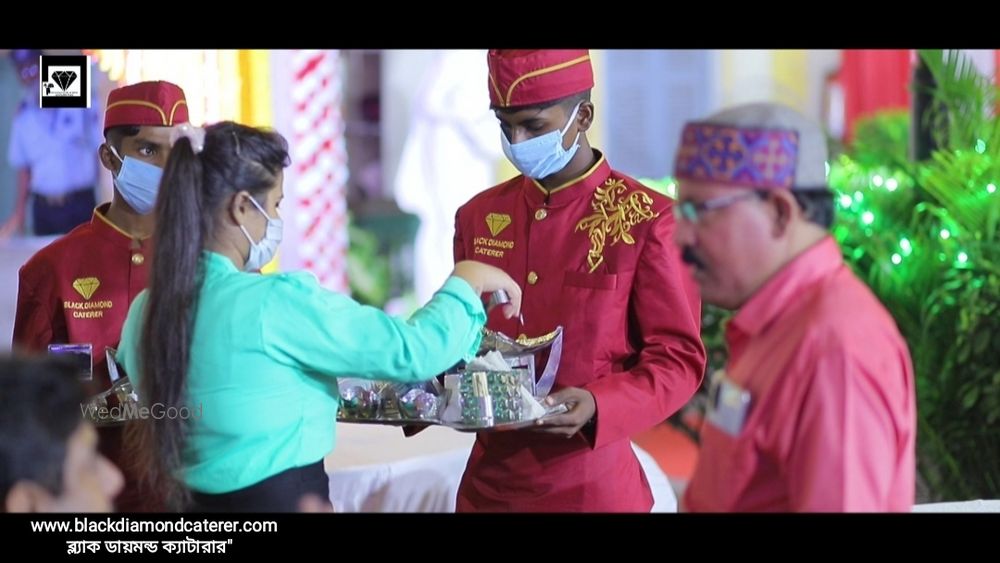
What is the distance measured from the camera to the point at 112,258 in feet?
10.4

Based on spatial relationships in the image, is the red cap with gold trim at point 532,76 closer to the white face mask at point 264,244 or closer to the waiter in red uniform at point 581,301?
the waiter in red uniform at point 581,301

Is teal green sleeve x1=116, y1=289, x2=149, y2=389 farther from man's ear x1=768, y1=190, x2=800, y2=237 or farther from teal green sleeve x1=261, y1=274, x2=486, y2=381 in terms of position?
man's ear x1=768, y1=190, x2=800, y2=237

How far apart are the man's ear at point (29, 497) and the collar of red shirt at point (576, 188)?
1.18 metres

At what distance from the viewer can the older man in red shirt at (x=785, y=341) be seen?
6.84ft

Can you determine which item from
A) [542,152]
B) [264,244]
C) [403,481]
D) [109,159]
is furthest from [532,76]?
[403,481]

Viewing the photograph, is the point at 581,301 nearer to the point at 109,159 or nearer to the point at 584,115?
the point at 584,115

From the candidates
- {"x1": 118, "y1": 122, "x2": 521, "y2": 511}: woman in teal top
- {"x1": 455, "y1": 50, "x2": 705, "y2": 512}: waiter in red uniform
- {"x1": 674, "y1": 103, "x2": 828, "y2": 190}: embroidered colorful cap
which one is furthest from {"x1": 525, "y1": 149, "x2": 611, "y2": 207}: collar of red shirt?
{"x1": 674, "y1": 103, "x2": 828, "y2": 190}: embroidered colorful cap

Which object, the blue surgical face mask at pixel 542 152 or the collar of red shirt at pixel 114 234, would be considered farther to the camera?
the collar of red shirt at pixel 114 234

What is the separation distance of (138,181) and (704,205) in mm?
1430

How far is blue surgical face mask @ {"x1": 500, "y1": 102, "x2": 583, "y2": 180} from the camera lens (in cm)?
291

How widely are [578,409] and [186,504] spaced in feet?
2.59
